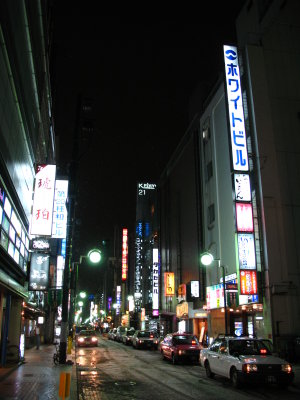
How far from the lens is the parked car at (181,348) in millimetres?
22422

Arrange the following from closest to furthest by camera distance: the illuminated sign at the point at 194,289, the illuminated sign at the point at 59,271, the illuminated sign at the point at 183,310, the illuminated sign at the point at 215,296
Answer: the illuminated sign at the point at 215,296
the illuminated sign at the point at 194,289
the illuminated sign at the point at 183,310
the illuminated sign at the point at 59,271

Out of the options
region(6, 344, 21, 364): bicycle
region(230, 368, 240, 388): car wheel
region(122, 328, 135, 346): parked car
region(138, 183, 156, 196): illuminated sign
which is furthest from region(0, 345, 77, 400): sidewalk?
region(138, 183, 156, 196): illuminated sign

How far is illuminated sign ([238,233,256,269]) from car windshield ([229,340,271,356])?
33.7 ft

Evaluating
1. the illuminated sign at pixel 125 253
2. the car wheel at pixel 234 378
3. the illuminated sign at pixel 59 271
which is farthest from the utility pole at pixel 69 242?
the illuminated sign at pixel 125 253

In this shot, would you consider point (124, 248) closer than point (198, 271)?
No

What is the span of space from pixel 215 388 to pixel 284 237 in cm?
1425

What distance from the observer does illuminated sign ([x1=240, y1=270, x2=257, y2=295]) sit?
2488 cm

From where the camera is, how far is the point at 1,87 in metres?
13.7

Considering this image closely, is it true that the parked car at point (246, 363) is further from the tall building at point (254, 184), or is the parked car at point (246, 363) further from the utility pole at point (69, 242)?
the tall building at point (254, 184)

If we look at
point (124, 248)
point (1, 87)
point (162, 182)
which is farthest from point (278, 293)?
point (124, 248)

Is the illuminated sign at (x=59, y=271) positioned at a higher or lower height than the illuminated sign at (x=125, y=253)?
lower

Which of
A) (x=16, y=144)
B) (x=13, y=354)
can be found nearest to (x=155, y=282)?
(x=13, y=354)

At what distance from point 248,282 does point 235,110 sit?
37.6 feet

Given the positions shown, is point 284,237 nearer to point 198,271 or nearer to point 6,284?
point 198,271
